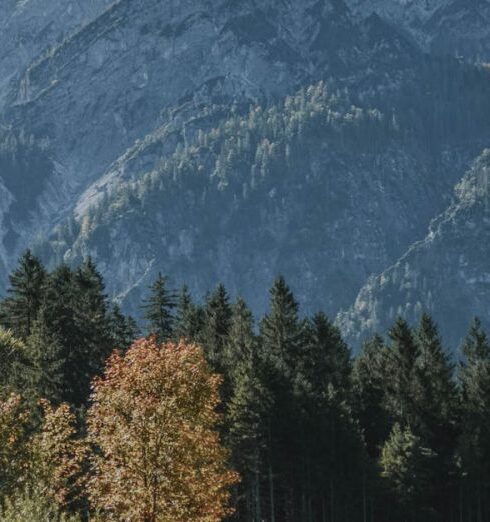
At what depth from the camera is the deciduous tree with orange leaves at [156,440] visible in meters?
43.3

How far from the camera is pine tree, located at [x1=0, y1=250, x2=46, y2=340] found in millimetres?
86188

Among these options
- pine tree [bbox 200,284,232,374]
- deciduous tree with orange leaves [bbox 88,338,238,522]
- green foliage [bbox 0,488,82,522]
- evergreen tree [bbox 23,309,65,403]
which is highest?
pine tree [bbox 200,284,232,374]

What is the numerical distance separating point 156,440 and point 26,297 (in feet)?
150

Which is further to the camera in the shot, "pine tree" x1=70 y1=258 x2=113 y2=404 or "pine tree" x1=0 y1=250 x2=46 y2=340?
"pine tree" x1=0 y1=250 x2=46 y2=340

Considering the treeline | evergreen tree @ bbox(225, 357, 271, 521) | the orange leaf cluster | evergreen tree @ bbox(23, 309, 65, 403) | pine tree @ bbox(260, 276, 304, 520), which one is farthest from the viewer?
pine tree @ bbox(260, 276, 304, 520)

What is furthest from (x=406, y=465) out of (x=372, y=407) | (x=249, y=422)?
(x=249, y=422)

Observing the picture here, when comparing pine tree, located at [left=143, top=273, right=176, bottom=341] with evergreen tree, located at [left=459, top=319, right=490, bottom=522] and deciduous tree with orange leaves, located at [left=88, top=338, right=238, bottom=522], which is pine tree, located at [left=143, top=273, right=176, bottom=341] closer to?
evergreen tree, located at [left=459, top=319, right=490, bottom=522]

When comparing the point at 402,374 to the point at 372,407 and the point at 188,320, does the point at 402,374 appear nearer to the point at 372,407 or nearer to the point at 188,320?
the point at 372,407

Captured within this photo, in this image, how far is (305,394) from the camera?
8381 cm

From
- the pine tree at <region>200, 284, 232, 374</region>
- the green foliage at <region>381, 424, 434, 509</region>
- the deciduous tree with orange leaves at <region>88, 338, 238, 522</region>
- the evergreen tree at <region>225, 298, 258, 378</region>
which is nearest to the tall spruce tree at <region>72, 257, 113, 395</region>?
the pine tree at <region>200, 284, 232, 374</region>

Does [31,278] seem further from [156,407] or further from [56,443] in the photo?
[156,407]

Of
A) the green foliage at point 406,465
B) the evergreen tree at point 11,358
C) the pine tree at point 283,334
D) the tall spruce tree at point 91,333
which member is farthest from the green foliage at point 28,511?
the green foliage at point 406,465

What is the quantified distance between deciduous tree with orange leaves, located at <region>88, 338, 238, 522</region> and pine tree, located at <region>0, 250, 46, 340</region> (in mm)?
39374

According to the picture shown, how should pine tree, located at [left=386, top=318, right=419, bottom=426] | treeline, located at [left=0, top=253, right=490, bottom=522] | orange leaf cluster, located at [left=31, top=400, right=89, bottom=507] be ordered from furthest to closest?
pine tree, located at [left=386, top=318, right=419, bottom=426] < treeline, located at [left=0, top=253, right=490, bottom=522] < orange leaf cluster, located at [left=31, top=400, right=89, bottom=507]
